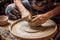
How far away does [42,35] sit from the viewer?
142cm

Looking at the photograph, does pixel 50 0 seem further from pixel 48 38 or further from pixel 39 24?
pixel 48 38

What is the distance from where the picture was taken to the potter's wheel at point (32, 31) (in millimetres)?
1412

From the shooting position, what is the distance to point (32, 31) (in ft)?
4.91

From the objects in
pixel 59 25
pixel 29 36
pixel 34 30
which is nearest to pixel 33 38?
pixel 29 36

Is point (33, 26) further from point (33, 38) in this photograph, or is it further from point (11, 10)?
point (11, 10)

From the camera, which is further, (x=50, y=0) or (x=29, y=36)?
(x=50, y=0)

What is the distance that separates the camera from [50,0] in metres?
2.25

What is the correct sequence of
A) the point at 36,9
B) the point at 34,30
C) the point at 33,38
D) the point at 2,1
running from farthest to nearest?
the point at 2,1 < the point at 36,9 < the point at 34,30 < the point at 33,38

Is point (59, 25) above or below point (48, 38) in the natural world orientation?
below

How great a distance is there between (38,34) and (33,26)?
0.15 meters

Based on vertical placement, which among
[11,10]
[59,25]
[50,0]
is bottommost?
[59,25]

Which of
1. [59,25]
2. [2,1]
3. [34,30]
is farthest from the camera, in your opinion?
[2,1]

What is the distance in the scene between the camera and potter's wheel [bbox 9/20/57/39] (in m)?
1.41

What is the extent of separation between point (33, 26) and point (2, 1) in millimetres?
1457
